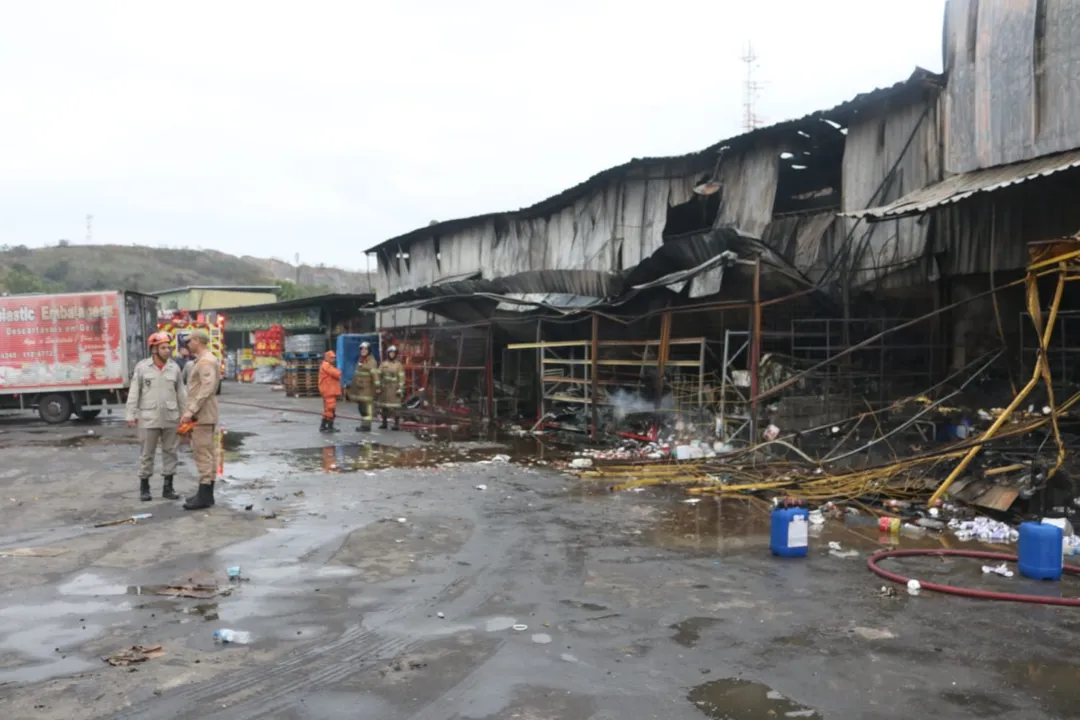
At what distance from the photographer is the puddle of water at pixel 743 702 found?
391cm

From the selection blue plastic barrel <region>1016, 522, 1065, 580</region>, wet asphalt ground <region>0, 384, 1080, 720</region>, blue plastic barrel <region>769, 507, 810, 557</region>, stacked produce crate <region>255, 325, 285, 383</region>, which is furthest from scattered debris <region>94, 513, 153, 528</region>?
stacked produce crate <region>255, 325, 285, 383</region>

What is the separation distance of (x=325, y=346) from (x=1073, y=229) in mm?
28866

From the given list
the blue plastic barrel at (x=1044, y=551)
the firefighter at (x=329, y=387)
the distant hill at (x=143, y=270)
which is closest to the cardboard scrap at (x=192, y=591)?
the blue plastic barrel at (x=1044, y=551)

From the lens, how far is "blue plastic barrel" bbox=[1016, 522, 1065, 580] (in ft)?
20.3

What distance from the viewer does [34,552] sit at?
6953 mm

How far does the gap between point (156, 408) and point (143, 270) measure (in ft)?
271

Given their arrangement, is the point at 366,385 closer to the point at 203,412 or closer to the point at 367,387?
the point at 367,387

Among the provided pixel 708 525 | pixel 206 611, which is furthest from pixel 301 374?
pixel 206 611

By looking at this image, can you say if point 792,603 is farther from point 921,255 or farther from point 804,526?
point 921,255

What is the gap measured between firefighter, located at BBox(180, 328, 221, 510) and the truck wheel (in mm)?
13183

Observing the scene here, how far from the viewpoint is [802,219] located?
45.6 feet

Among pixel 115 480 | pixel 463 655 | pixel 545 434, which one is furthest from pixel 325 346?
pixel 463 655

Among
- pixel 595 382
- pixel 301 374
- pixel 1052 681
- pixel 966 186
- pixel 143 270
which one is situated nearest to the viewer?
pixel 1052 681

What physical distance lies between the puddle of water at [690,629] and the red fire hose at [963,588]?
177 cm
